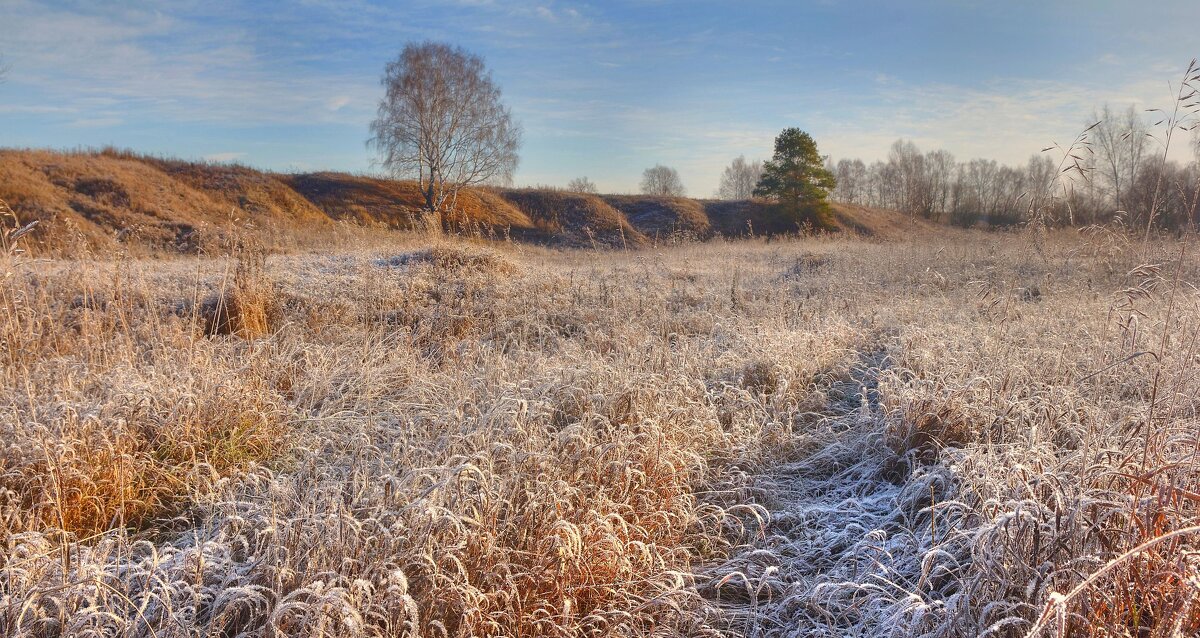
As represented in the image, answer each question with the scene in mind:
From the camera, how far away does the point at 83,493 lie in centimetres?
280

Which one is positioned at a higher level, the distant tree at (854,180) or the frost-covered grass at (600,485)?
the distant tree at (854,180)

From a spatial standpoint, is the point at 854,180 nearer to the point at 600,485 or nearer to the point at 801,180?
the point at 801,180

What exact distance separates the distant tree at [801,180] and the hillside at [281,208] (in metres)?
1.08

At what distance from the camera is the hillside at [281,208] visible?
49.2ft

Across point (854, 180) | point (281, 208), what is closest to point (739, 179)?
point (854, 180)

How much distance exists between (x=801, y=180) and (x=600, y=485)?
3063 cm

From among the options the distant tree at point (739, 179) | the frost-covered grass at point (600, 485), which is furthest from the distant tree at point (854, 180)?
the frost-covered grass at point (600, 485)

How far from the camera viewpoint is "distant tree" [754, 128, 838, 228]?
30672 millimetres

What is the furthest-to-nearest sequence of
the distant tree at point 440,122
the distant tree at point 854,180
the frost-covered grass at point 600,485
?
the distant tree at point 854,180 → the distant tree at point 440,122 → the frost-covered grass at point 600,485

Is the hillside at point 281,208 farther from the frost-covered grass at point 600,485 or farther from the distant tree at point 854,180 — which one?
the distant tree at point 854,180

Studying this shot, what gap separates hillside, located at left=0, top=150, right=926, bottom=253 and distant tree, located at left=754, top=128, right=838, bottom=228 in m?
1.08

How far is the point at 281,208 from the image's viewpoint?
23734 mm

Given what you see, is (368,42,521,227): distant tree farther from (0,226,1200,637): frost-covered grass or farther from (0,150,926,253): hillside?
(0,226,1200,637): frost-covered grass

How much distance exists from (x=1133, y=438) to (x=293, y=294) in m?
8.35
